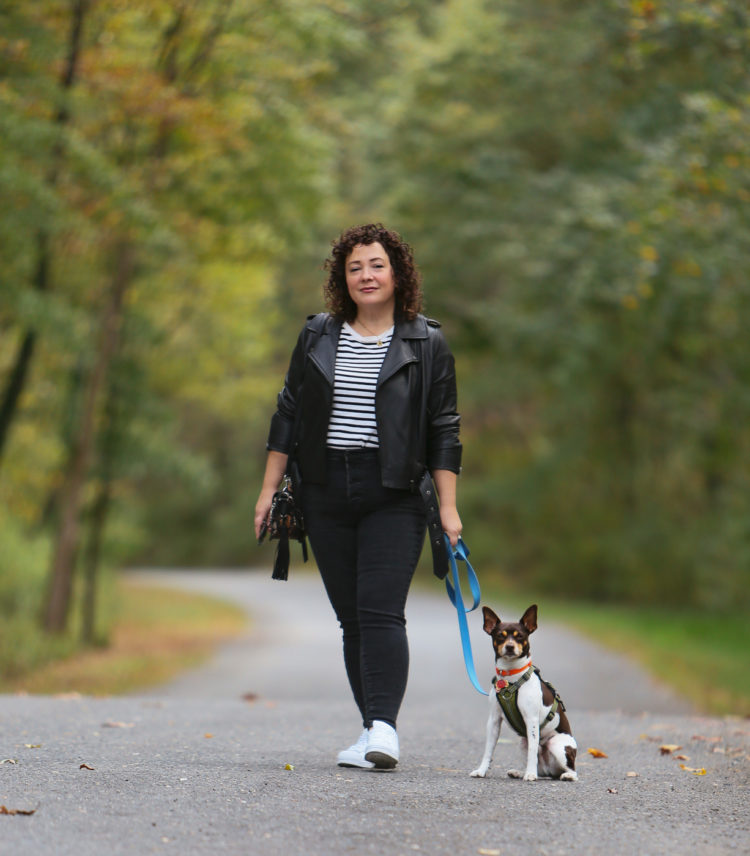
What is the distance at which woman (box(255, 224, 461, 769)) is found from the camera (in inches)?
206

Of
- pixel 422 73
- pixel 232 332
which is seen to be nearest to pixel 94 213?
pixel 232 332

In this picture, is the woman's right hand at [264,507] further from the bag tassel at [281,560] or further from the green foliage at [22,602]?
the green foliage at [22,602]

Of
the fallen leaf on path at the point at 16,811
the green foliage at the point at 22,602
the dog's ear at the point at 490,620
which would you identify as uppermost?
the dog's ear at the point at 490,620

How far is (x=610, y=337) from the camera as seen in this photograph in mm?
21312

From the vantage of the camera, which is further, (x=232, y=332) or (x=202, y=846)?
→ (x=232, y=332)

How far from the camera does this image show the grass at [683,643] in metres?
12.3

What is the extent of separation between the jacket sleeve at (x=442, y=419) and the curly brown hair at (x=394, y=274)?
22 centimetres

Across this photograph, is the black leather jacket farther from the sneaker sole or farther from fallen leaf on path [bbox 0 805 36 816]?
fallen leaf on path [bbox 0 805 36 816]

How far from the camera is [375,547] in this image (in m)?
5.28

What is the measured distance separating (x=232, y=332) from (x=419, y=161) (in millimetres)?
4615

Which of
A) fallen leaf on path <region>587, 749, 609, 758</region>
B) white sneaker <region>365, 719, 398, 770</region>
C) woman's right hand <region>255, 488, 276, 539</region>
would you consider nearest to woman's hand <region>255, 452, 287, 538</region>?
woman's right hand <region>255, 488, 276, 539</region>

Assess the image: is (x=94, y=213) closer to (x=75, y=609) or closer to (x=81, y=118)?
(x=81, y=118)

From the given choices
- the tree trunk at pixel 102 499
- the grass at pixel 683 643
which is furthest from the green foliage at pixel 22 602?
the grass at pixel 683 643

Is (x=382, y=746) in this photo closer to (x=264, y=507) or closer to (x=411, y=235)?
(x=264, y=507)
